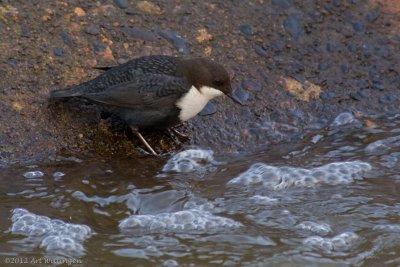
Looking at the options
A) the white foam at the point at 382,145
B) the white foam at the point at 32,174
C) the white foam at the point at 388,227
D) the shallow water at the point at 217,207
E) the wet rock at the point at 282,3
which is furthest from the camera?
the wet rock at the point at 282,3

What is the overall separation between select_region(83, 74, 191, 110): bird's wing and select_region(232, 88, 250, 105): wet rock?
453 mm

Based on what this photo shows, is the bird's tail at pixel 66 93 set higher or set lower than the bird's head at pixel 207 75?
lower

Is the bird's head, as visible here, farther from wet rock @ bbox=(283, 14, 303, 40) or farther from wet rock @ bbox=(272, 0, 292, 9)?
wet rock @ bbox=(272, 0, 292, 9)

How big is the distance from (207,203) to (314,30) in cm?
188

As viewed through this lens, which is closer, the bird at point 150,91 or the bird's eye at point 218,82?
the bird at point 150,91

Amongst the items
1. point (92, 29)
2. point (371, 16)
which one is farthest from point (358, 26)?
point (92, 29)

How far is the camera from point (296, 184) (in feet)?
15.1

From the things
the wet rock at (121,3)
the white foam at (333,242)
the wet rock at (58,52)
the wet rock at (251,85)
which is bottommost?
the wet rock at (58,52)

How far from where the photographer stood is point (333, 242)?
3.82m

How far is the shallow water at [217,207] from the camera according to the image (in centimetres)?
374

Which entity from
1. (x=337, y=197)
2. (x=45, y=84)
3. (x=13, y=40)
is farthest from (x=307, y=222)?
(x=13, y=40)

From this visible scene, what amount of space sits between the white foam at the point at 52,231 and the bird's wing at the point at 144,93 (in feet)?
3.35

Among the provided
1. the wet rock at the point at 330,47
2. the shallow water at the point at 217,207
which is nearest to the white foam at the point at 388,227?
the shallow water at the point at 217,207

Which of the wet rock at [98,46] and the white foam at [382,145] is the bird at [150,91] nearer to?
the wet rock at [98,46]
